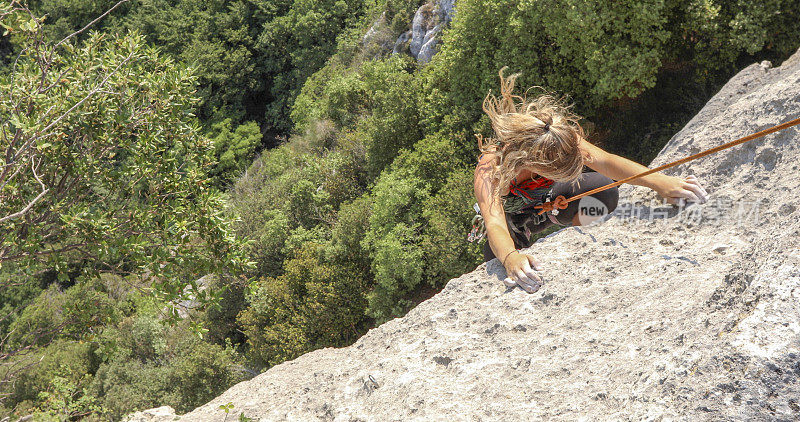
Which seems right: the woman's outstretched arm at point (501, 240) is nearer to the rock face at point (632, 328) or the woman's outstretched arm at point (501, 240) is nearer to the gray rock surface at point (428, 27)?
the rock face at point (632, 328)

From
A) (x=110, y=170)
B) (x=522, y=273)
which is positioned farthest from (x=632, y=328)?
(x=110, y=170)

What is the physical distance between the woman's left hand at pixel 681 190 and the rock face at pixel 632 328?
0.31 ft

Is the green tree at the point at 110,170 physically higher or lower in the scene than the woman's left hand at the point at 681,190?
higher

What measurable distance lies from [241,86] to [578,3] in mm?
34723

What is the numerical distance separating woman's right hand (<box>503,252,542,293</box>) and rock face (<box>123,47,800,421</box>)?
0.22ft


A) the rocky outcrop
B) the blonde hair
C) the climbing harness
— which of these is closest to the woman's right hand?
the climbing harness

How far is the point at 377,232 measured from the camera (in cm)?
1669

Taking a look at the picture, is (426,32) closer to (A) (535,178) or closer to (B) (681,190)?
(A) (535,178)


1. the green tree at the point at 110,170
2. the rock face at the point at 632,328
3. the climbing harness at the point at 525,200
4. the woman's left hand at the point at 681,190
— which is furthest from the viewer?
the green tree at the point at 110,170

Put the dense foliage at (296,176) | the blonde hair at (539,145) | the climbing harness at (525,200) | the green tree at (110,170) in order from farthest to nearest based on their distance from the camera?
the dense foliage at (296,176) < the green tree at (110,170) < the climbing harness at (525,200) < the blonde hair at (539,145)

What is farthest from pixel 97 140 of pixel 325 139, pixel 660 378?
pixel 325 139

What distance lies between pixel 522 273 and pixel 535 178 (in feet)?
2.70

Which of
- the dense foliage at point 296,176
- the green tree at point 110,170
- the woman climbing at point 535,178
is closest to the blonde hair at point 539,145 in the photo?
the woman climbing at point 535,178

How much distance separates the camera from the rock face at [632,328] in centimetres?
246
